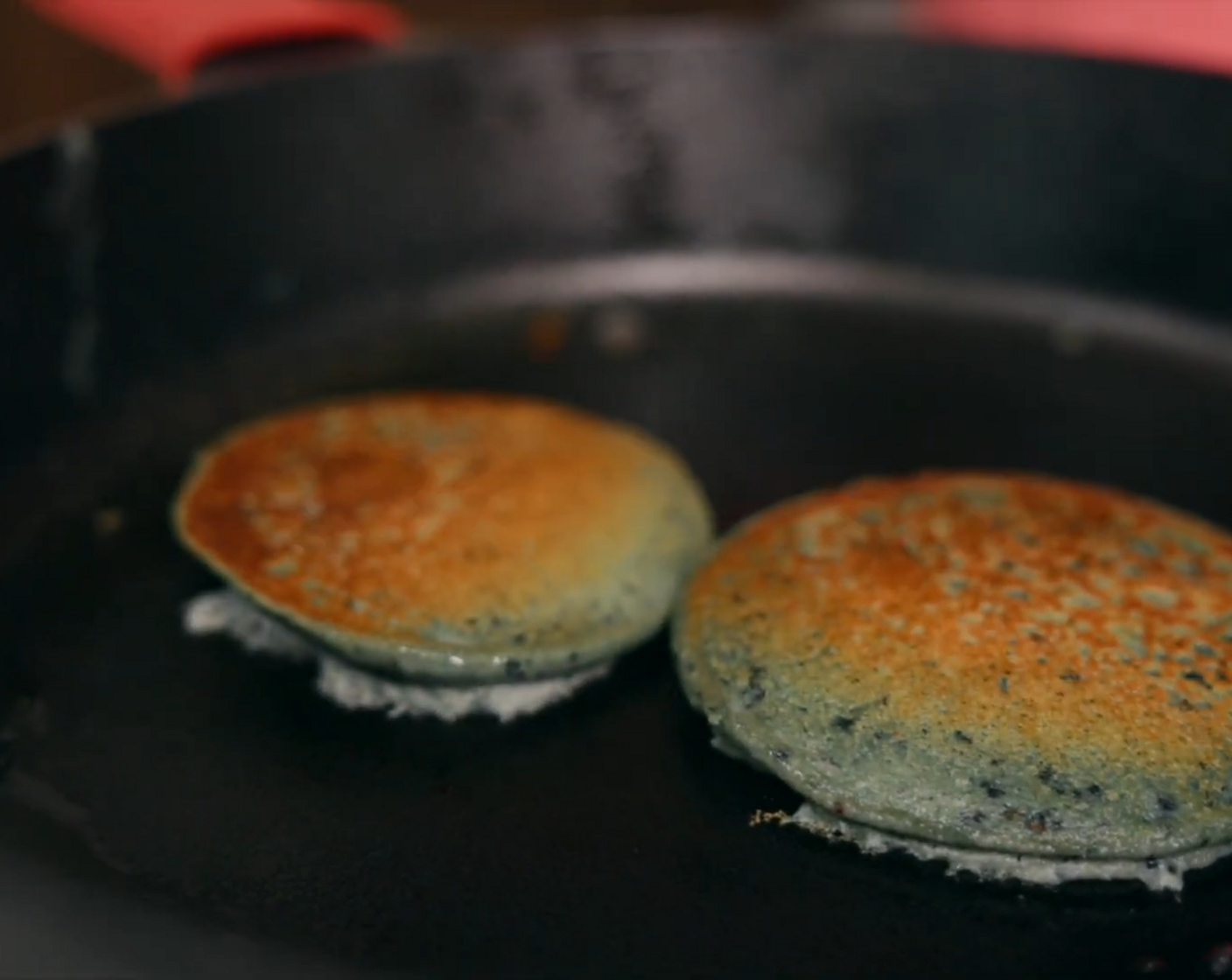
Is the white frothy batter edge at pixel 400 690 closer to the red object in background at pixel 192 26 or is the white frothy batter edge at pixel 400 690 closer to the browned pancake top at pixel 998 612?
the browned pancake top at pixel 998 612

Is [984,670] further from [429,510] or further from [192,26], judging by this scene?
[192,26]

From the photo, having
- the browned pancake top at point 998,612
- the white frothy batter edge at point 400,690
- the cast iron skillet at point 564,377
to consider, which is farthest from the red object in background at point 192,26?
the browned pancake top at point 998,612

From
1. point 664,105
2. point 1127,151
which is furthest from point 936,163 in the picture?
point 664,105

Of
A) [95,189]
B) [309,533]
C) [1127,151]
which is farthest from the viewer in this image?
[1127,151]

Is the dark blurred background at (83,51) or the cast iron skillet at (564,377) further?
the dark blurred background at (83,51)


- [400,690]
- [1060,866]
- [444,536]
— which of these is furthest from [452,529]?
[1060,866]

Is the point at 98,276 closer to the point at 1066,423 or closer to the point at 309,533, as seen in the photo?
the point at 309,533
